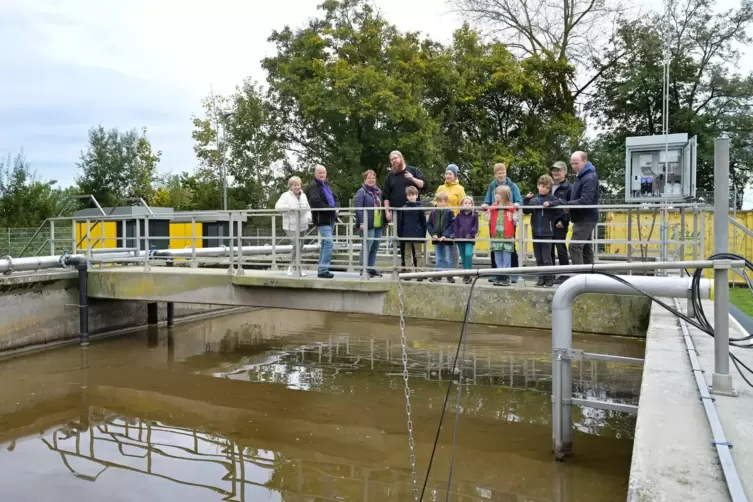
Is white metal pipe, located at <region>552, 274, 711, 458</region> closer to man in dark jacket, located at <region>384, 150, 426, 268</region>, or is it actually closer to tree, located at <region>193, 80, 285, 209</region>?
man in dark jacket, located at <region>384, 150, 426, 268</region>

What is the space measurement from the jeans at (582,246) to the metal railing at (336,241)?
133mm

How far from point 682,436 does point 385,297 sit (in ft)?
17.6

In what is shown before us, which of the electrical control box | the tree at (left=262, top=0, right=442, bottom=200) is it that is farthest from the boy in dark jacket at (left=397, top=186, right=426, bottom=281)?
the tree at (left=262, top=0, right=442, bottom=200)

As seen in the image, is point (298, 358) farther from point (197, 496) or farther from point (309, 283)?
point (197, 496)

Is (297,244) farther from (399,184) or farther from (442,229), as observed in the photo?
(442,229)

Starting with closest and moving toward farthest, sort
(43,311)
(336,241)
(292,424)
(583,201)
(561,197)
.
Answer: (292,424) < (583,201) < (561,197) < (336,241) < (43,311)

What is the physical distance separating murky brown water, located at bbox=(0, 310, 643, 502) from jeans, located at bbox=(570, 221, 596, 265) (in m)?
1.73

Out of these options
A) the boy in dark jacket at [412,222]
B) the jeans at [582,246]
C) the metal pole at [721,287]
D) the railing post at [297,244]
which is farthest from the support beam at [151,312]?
the metal pole at [721,287]

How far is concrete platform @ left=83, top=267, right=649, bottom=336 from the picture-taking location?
7.20 metres

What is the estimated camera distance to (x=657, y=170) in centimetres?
1080

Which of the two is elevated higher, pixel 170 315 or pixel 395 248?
pixel 395 248

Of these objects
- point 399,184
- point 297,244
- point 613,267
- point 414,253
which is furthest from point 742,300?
point 613,267

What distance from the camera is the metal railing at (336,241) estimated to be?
7.54 meters

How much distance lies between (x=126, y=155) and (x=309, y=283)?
30.8 m
